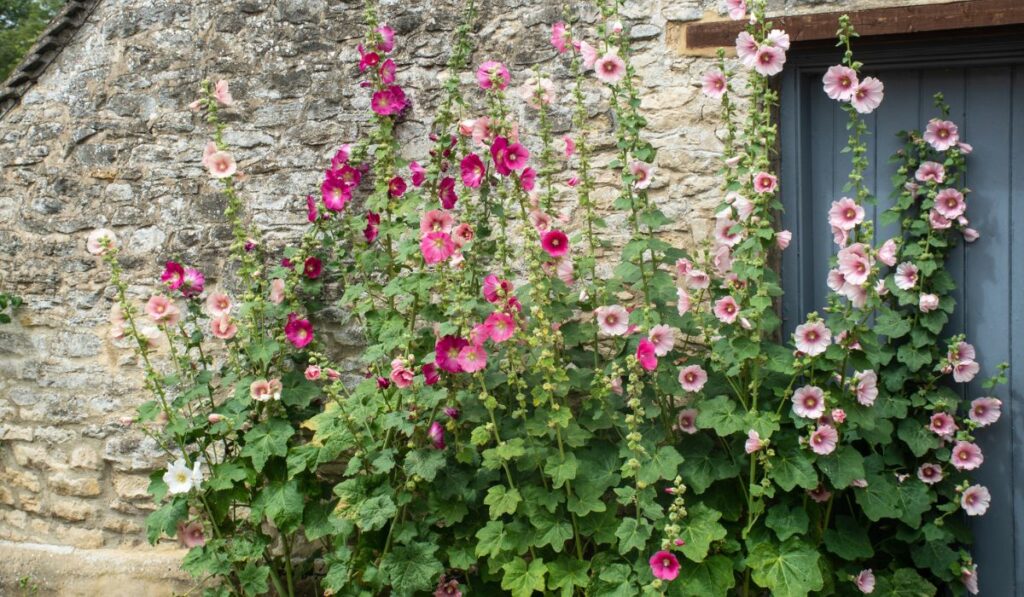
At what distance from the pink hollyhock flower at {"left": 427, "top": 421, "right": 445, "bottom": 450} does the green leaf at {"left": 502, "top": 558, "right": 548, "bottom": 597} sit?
514mm

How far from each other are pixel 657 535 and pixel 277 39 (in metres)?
2.95

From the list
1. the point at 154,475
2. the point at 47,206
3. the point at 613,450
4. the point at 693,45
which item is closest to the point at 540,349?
the point at 613,450

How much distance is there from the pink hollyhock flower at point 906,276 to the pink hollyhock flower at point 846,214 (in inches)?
16.4

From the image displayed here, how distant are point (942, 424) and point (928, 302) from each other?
0.47m

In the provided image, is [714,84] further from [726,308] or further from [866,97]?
[726,308]

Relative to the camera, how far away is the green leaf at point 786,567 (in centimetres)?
344

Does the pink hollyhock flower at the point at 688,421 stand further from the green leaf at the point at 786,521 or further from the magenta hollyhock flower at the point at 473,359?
the magenta hollyhock flower at the point at 473,359

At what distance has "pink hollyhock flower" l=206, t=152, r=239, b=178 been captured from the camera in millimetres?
4211

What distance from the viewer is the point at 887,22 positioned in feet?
12.5

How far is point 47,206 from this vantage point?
205 inches

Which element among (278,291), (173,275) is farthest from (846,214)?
(173,275)

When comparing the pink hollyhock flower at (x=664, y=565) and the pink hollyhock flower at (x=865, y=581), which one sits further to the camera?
the pink hollyhock flower at (x=865, y=581)

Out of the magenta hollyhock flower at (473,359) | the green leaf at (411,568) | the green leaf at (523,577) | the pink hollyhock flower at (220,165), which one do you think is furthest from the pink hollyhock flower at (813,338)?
the pink hollyhock flower at (220,165)

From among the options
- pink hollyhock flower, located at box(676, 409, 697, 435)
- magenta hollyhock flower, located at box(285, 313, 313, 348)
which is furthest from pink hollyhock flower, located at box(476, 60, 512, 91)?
pink hollyhock flower, located at box(676, 409, 697, 435)
